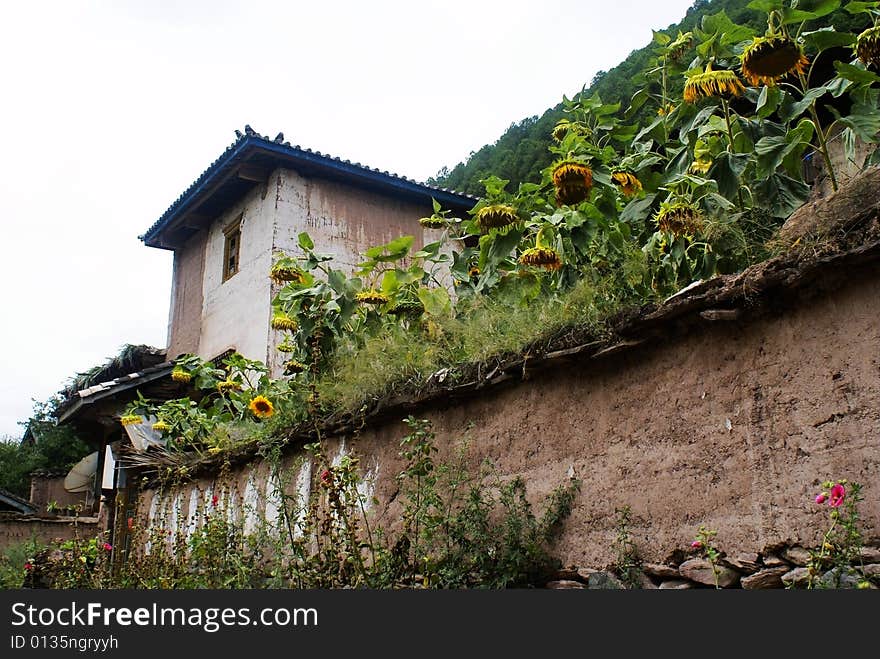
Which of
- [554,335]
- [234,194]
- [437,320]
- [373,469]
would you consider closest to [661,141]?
[554,335]

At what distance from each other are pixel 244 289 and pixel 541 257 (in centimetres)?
844

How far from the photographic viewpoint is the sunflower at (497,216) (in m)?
5.18

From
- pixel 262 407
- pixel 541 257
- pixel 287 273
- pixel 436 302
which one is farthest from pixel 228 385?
pixel 541 257

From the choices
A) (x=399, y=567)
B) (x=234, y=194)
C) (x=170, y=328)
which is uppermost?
(x=234, y=194)

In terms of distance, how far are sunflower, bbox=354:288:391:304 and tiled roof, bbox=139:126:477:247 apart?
6.19 metres

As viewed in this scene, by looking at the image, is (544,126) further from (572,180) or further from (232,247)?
(572,180)

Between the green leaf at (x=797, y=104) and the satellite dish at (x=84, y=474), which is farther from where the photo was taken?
the satellite dish at (x=84, y=474)

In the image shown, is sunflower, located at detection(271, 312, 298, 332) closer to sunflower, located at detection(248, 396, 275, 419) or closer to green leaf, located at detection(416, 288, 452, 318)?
sunflower, located at detection(248, 396, 275, 419)

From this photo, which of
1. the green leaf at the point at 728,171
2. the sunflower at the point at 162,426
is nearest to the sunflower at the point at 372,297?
the green leaf at the point at 728,171

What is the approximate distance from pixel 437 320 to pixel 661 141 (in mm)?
1988

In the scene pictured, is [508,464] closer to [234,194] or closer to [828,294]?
[828,294]

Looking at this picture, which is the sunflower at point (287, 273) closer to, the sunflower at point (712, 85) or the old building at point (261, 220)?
the sunflower at point (712, 85)

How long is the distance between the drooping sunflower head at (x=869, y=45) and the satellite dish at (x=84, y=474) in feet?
52.5

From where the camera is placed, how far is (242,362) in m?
9.33
